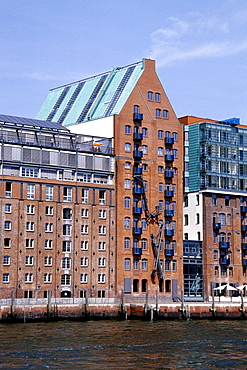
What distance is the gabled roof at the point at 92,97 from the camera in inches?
5832

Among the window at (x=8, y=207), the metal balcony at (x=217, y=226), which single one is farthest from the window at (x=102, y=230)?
the metal balcony at (x=217, y=226)

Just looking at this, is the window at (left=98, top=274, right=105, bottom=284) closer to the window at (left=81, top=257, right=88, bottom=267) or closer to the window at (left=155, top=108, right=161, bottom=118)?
the window at (left=81, top=257, right=88, bottom=267)

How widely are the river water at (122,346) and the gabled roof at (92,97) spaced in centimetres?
4864

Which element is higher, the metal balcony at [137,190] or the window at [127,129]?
the window at [127,129]

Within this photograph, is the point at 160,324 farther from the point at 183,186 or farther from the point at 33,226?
the point at 183,186

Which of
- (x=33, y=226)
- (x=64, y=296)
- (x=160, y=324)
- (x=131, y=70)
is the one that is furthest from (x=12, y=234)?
(x=131, y=70)

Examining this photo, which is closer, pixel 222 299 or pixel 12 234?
pixel 12 234

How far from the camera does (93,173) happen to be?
13875 centimetres

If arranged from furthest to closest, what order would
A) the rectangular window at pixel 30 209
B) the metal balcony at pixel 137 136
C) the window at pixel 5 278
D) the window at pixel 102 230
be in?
1. the metal balcony at pixel 137 136
2. the window at pixel 102 230
3. the rectangular window at pixel 30 209
4. the window at pixel 5 278

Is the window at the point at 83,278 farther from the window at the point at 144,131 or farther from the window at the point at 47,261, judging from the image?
the window at the point at 144,131

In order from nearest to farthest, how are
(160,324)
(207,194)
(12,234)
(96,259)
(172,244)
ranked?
(160,324), (12,234), (96,259), (172,244), (207,194)

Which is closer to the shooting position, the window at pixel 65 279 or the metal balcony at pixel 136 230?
the window at pixel 65 279

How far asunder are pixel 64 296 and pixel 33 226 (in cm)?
1325

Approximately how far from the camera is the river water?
7462 cm
